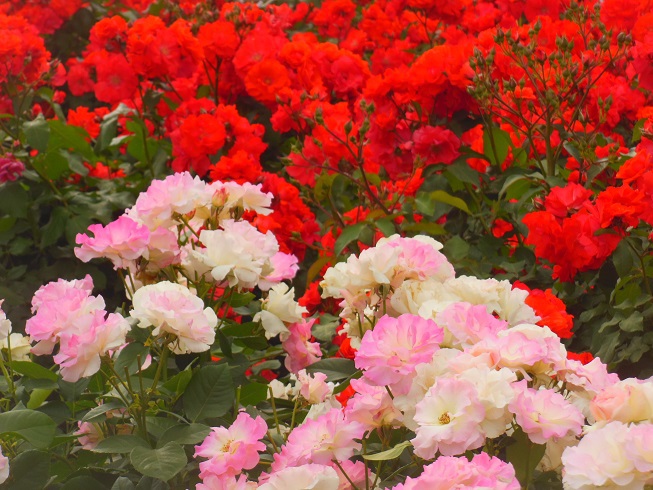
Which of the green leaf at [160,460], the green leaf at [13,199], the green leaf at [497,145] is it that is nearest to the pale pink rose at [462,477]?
the green leaf at [160,460]

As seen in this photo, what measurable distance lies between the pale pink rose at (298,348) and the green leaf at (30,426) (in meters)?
0.49

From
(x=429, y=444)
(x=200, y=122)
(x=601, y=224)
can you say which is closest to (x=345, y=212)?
(x=200, y=122)

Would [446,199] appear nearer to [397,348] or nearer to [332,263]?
[332,263]

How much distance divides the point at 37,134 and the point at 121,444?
1859 mm

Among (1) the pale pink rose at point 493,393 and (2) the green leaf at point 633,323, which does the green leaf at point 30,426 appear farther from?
(2) the green leaf at point 633,323

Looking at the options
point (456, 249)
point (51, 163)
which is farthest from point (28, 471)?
point (51, 163)

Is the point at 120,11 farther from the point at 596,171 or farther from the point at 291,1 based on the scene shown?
the point at 596,171

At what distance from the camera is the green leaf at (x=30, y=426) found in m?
1.31

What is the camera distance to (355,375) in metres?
1.48

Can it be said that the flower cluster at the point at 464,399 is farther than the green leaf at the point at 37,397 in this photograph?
No

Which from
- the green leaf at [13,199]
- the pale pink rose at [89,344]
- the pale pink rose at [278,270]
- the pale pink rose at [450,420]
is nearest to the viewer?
the pale pink rose at [450,420]

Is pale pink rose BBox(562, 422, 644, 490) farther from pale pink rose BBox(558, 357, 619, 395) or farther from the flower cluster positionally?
pale pink rose BBox(558, 357, 619, 395)

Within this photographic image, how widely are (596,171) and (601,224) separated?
30 cm

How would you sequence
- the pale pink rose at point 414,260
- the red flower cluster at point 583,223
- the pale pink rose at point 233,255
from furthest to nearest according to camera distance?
the red flower cluster at point 583,223
the pale pink rose at point 233,255
the pale pink rose at point 414,260
